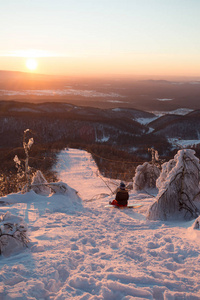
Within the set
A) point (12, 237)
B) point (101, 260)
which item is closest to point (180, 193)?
point (101, 260)

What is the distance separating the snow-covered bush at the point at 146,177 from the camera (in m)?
12.3

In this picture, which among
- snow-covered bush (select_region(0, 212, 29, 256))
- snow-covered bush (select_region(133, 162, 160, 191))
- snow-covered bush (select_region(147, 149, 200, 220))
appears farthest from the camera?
snow-covered bush (select_region(133, 162, 160, 191))

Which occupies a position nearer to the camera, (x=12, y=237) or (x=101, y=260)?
(x=101, y=260)

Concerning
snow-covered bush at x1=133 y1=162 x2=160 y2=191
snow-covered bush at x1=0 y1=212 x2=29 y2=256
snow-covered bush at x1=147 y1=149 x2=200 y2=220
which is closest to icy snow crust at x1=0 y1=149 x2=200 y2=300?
snow-covered bush at x1=0 y1=212 x2=29 y2=256

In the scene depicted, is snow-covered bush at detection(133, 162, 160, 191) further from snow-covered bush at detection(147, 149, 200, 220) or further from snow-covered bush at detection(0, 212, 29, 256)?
snow-covered bush at detection(0, 212, 29, 256)

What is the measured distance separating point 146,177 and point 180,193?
5358 millimetres

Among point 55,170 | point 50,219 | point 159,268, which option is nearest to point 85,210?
point 50,219

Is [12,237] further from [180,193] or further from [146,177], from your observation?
[146,177]

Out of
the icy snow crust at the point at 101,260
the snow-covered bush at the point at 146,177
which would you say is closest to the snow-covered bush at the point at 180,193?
the icy snow crust at the point at 101,260

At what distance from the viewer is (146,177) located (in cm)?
1234

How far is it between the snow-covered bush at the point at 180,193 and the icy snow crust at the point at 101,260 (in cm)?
48

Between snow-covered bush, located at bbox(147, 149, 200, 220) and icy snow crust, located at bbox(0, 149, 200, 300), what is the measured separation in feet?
1.56

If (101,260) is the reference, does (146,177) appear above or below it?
below

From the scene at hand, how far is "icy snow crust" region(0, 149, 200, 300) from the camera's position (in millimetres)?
3107
